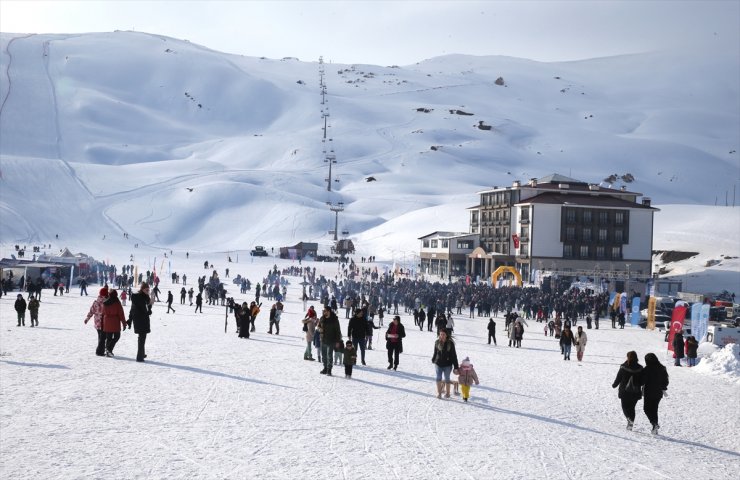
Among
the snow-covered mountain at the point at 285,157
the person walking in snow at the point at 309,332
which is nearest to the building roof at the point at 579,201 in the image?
the snow-covered mountain at the point at 285,157

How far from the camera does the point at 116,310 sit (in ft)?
44.3

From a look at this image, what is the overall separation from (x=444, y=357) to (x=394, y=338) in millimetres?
2996

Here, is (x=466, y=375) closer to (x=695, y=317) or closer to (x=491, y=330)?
(x=491, y=330)

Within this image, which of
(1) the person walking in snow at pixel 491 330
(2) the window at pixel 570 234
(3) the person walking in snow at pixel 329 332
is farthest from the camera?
(2) the window at pixel 570 234

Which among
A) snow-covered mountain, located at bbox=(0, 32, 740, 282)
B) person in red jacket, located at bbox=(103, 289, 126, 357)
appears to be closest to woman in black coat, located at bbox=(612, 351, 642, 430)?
person in red jacket, located at bbox=(103, 289, 126, 357)

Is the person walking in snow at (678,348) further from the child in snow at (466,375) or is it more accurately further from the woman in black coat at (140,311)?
the woman in black coat at (140,311)

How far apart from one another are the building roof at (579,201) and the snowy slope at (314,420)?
4076 centimetres

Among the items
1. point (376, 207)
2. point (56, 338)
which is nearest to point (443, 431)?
point (56, 338)

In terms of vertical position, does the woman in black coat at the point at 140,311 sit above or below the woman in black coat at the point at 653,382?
above

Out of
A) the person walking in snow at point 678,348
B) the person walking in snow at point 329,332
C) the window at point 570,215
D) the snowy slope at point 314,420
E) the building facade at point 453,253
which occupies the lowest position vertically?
the snowy slope at point 314,420

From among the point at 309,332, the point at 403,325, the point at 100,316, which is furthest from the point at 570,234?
the point at 100,316

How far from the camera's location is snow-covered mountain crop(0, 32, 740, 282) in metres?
92.4

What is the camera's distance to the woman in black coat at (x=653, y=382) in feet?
34.0

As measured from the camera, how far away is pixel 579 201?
58375 mm
